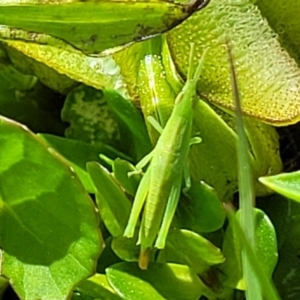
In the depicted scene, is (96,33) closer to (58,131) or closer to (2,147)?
(2,147)

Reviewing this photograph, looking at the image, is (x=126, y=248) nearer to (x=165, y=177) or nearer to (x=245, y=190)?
(x=165, y=177)

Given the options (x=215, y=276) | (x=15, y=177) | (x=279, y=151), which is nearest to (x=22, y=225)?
(x=15, y=177)

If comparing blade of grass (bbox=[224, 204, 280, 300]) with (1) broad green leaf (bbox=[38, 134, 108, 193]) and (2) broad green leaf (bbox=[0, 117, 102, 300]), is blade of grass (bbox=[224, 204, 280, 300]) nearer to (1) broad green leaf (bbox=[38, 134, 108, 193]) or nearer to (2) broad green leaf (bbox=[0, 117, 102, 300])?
(2) broad green leaf (bbox=[0, 117, 102, 300])


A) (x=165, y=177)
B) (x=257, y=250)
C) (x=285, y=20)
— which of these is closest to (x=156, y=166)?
(x=165, y=177)

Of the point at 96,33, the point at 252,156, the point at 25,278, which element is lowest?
the point at 25,278

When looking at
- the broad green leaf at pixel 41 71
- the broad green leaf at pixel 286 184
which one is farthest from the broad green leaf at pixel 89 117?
the broad green leaf at pixel 286 184

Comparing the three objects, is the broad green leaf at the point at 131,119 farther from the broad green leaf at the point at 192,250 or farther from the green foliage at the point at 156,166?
the broad green leaf at the point at 192,250
